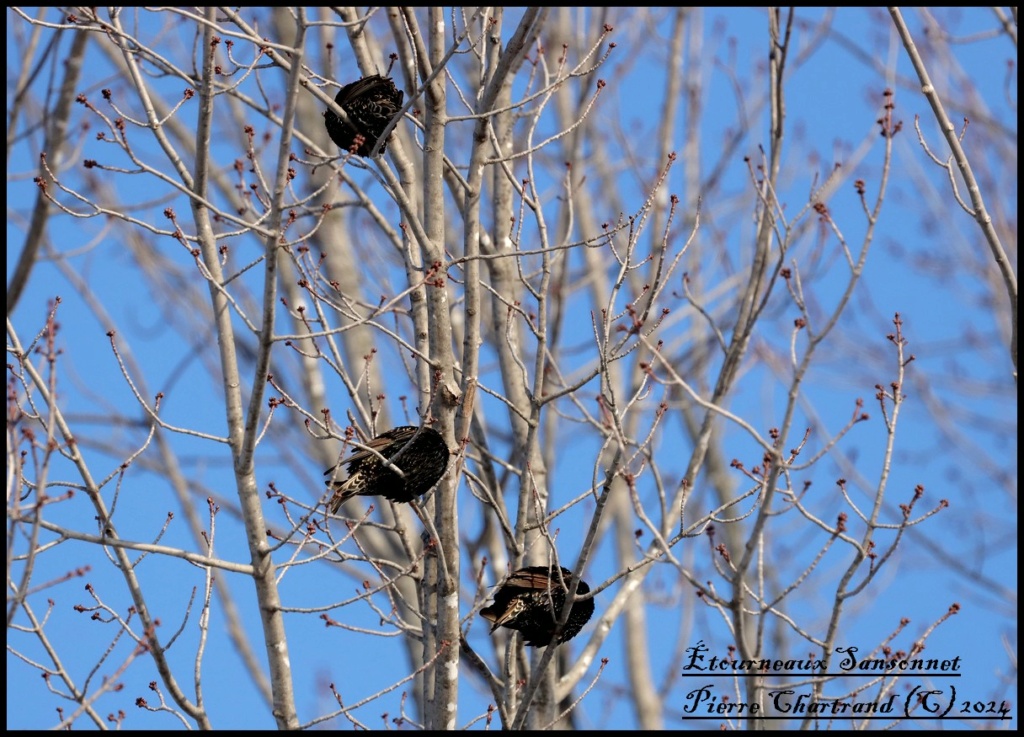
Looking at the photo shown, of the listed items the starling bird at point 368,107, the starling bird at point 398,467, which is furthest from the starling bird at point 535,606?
the starling bird at point 368,107

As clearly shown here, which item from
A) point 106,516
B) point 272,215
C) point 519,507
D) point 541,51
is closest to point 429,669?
point 519,507

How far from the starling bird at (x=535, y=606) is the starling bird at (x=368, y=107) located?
1.42 m

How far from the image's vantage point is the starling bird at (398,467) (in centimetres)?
314

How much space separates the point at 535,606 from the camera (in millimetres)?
3346

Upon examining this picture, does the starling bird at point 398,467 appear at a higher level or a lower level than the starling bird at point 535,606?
higher

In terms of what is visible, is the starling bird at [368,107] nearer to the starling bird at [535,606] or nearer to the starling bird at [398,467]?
the starling bird at [398,467]

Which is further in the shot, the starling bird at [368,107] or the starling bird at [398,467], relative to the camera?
the starling bird at [368,107]

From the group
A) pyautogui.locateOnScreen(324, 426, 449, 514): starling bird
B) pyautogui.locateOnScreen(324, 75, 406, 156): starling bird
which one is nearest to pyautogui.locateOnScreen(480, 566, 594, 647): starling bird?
pyautogui.locateOnScreen(324, 426, 449, 514): starling bird

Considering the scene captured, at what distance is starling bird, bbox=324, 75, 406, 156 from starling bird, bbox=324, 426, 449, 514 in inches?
36.4

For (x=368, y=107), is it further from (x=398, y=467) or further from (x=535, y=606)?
(x=535, y=606)

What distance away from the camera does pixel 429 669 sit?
12.1 ft

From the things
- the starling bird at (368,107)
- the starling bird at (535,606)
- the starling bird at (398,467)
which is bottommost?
the starling bird at (535,606)

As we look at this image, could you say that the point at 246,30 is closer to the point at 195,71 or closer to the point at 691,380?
the point at 195,71

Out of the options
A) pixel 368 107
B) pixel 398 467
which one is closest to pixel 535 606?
pixel 398 467
